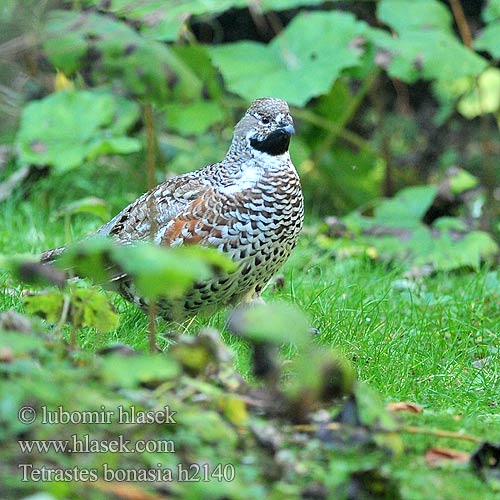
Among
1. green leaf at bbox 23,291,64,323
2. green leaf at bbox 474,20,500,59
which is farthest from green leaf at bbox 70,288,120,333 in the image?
green leaf at bbox 474,20,500,59

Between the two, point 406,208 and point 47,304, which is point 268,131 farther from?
point 406,208

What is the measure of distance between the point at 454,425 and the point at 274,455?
0.85m

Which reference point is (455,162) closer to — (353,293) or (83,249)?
(353,293)

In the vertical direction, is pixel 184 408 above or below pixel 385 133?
above

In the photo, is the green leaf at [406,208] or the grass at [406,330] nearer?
the grass at [406,330]

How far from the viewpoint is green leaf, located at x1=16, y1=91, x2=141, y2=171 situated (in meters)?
6.48

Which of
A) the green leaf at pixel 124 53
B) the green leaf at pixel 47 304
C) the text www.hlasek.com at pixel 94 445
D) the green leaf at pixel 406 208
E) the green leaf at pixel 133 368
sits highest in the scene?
the green leaf at pixel 124 53

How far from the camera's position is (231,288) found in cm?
453

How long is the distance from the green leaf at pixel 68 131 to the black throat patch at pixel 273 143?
1.71 metres

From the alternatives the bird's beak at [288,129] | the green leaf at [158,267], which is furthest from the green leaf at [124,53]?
the bird's beak at [288,129]

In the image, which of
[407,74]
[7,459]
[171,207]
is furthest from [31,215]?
[7,459]

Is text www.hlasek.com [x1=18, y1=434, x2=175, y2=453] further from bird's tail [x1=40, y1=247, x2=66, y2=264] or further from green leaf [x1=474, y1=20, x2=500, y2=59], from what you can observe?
green leaf [x1=474, y1=20, x2=500, y2=59]

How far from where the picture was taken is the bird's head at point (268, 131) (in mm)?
4871

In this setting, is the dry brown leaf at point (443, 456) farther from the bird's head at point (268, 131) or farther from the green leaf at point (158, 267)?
the bird's head at point (268, 131)
